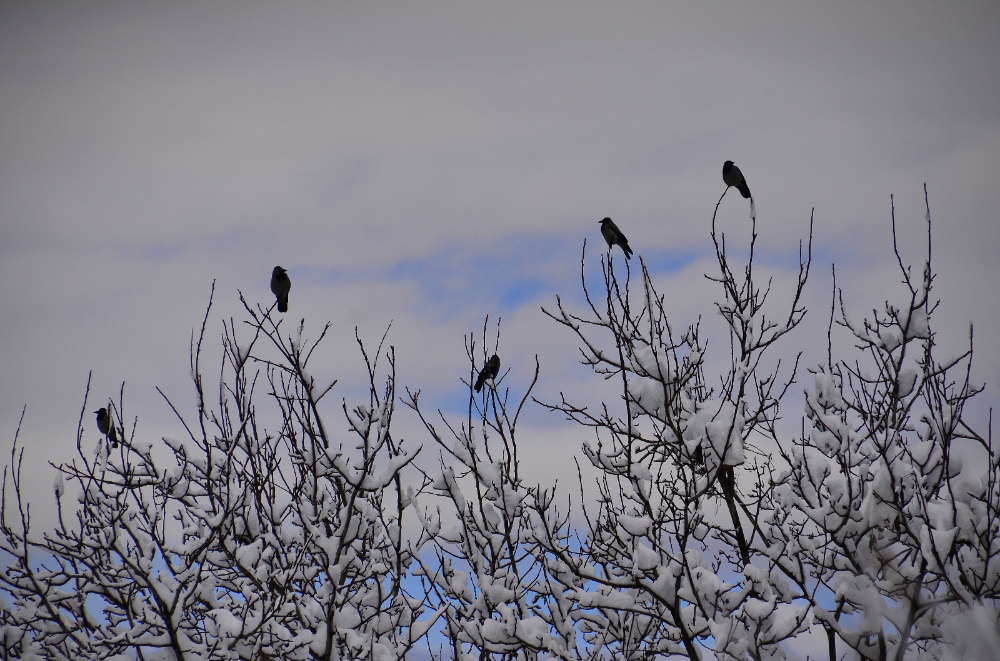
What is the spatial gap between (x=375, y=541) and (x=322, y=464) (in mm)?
1291

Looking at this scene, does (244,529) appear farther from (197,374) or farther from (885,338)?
(885,338)

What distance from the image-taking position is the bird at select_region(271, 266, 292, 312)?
852 centimetres

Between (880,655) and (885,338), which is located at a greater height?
(885,338)

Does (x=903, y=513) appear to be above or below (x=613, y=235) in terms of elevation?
below

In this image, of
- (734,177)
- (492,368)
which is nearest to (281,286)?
(492,368)

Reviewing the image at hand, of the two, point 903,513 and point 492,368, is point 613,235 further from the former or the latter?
point 903,513

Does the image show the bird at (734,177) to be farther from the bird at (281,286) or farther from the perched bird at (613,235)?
the bird at (281,286)

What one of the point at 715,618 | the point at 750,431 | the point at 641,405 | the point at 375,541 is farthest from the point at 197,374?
the point at 750,431

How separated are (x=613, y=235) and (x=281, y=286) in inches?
155

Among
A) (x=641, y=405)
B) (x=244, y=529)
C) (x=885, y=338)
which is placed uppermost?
(x=885, y=338)

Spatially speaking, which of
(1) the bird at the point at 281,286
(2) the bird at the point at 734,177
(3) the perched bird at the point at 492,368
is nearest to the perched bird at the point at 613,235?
(2) the bird at the point at 734,177

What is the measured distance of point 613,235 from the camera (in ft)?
27.7

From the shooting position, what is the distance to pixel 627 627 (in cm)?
568

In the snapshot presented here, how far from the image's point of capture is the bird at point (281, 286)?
8.52 m
